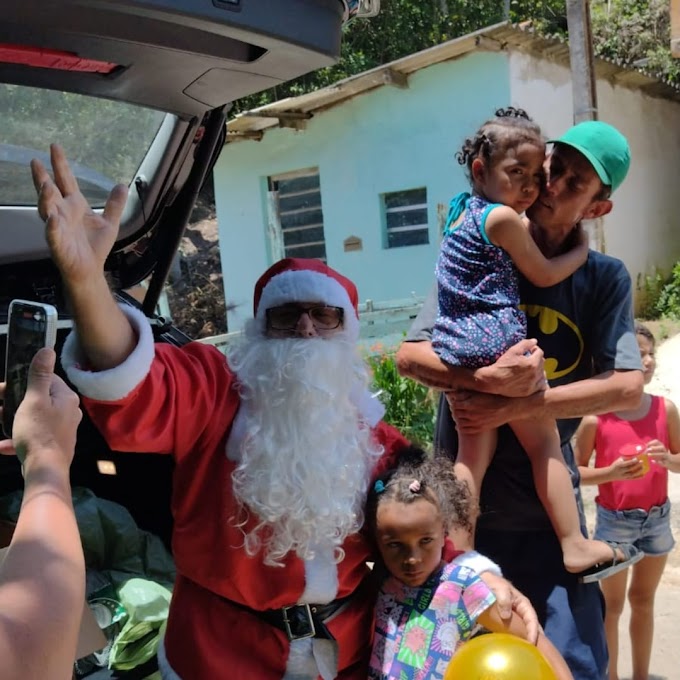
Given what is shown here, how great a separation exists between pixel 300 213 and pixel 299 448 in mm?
9709

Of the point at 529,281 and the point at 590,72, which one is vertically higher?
the point at 590,72

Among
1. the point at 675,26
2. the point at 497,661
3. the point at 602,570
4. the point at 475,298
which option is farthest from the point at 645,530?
the point at 675,26

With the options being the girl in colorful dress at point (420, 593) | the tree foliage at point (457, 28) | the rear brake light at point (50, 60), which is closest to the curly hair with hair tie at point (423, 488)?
the girl in colorful dress at point (420, 593)

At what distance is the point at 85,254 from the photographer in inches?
50.9

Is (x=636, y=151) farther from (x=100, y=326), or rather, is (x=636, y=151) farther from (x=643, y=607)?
(x=100, y=326)

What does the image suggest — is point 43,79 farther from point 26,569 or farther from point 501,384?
point 501,384

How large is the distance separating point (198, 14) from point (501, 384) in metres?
1.20

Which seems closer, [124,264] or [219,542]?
[219,542]

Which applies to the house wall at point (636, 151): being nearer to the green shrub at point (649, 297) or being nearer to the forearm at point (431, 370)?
the green shrub at point (649, 297)

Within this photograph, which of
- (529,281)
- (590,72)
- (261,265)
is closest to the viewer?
(529,281)

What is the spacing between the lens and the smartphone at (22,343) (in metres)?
1.24

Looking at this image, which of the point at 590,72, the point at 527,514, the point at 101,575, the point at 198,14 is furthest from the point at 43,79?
the point at 590,72

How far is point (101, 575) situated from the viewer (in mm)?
2844

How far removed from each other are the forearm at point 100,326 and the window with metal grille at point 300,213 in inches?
381
